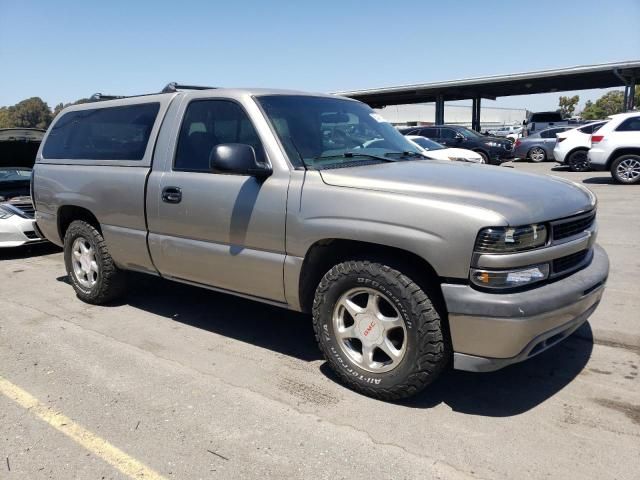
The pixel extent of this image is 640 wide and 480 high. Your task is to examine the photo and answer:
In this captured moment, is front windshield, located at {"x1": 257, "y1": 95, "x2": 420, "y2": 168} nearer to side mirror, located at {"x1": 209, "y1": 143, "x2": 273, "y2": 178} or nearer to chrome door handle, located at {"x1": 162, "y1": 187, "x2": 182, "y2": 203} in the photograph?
side mirror, located at {"x1": 209, "y1": 143, "x2": 273, "y2": 178}

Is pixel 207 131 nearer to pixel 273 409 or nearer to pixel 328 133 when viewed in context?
pixel 328 133

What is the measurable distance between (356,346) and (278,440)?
0.82 metres

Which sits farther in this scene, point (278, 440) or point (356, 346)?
point (356, 346)

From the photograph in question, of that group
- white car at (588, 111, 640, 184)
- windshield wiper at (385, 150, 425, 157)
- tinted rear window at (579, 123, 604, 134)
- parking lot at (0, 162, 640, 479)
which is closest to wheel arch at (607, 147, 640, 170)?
white car at (588, 111, 640, 184)

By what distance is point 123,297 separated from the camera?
5582mm

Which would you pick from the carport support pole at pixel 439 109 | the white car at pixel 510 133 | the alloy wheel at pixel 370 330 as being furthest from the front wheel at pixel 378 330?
the white car at pixel 510 133

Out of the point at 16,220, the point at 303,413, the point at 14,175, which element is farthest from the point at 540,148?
the point at 303,413

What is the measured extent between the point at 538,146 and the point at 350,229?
20.7m

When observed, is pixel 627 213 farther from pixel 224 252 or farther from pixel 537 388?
pixel 224 252

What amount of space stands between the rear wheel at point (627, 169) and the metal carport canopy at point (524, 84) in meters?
13.6

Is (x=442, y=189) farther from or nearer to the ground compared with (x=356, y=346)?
farther from the ground

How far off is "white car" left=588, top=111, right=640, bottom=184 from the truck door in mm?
12192

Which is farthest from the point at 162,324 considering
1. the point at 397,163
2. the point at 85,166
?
the point at 397,163

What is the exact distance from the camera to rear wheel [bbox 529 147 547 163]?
21906 millimetres
